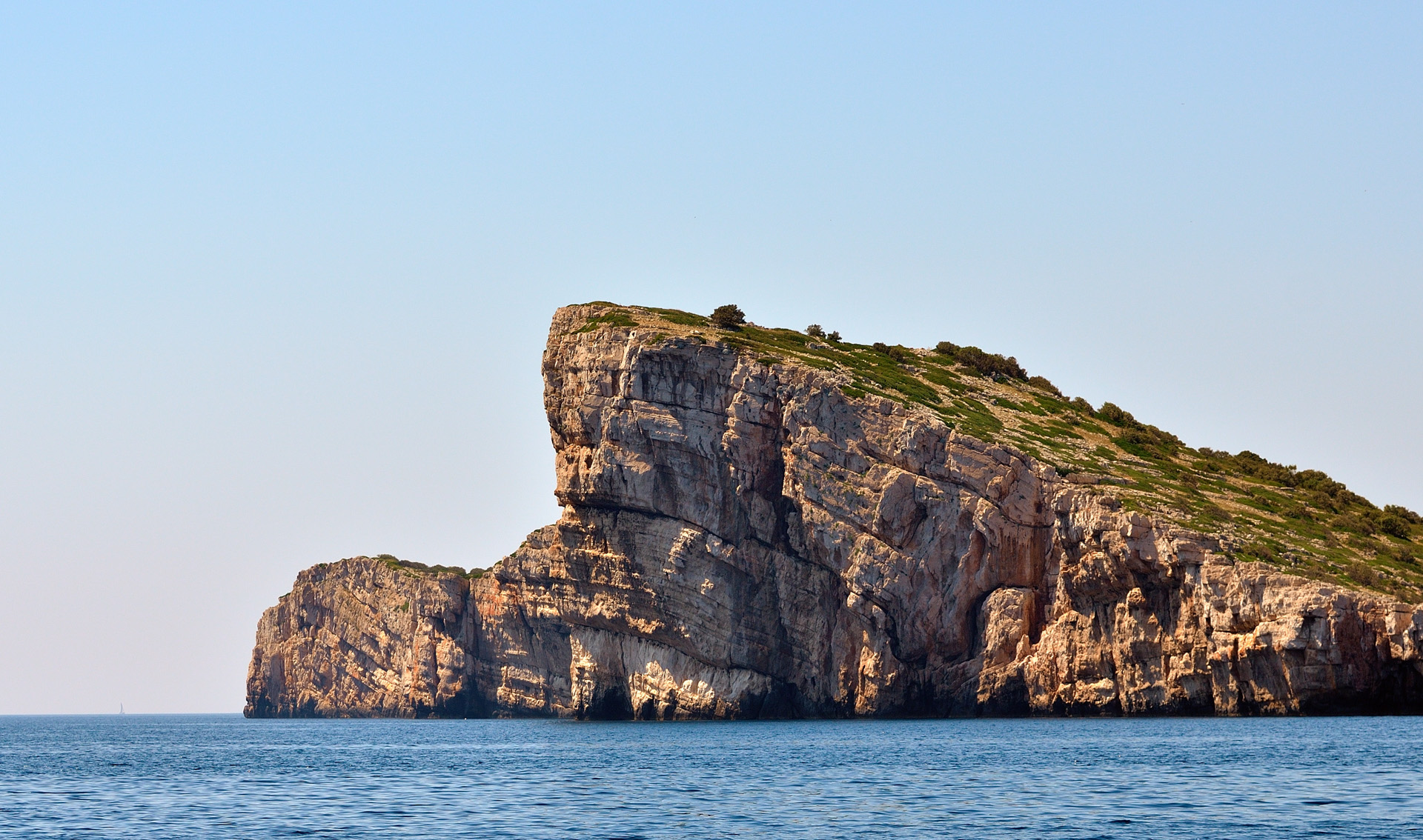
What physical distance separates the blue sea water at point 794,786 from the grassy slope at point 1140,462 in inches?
468

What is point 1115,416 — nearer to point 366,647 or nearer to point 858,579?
point 858,579

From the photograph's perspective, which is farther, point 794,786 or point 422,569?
point 422,569

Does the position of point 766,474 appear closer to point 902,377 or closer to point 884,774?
point 902,377

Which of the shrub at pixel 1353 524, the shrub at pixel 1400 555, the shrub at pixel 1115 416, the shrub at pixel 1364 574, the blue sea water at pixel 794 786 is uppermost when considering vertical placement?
the shrub at pixel 1115 416

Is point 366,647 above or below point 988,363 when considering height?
below

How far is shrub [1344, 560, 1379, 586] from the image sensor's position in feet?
273

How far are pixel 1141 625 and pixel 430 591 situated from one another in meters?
76.8

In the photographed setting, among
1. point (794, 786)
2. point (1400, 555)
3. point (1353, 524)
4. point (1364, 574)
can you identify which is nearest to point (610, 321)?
point (1353, 524)

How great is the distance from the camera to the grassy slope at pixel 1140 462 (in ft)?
287

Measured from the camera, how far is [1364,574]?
3295 inches

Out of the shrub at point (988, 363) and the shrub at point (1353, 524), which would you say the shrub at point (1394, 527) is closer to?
the shrub at point (1353, 524)

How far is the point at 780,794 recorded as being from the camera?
48031mm

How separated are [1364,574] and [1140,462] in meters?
19.3

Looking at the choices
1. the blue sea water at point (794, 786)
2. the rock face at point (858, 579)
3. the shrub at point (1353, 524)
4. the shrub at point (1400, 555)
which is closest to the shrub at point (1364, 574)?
the rock face at point (858, 579)
